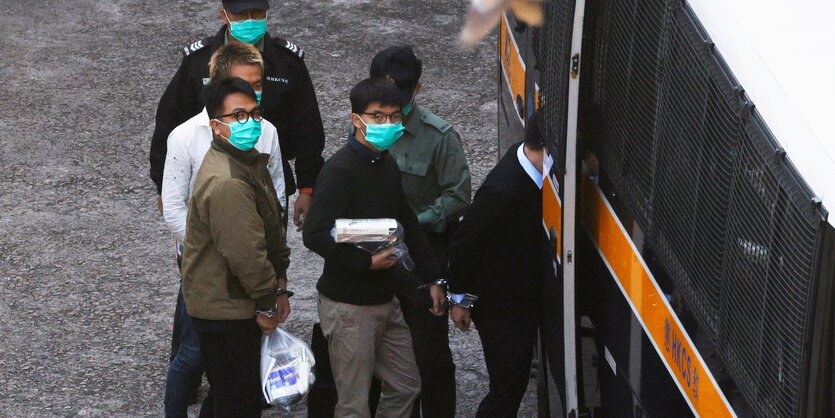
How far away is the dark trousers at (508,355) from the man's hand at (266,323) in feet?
2.67

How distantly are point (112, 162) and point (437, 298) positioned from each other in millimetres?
3756

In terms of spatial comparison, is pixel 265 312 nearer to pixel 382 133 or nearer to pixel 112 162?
pixel 382 133

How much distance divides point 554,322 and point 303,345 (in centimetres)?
94

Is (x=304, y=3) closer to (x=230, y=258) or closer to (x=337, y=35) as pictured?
(x=337, y=35)

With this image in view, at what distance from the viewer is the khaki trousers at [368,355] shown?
4.79 meters

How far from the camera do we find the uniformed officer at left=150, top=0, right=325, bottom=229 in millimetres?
5434

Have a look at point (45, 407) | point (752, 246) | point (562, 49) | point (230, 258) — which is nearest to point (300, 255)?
point (45, 407)

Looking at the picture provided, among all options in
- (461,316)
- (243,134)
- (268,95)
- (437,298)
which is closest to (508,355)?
(461,316)

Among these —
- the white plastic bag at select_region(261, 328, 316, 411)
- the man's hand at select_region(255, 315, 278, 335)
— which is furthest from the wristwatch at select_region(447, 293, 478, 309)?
the man's hand at select_region(255, 315, 278, 335)

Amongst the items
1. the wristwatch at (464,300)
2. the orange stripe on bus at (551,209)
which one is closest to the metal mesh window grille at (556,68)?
the orange stripe on bus at (551,209)

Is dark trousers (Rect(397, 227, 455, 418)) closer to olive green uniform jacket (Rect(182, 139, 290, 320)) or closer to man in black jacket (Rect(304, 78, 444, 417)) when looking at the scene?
man in black jacket (Rect(304, 78, 444, 417))

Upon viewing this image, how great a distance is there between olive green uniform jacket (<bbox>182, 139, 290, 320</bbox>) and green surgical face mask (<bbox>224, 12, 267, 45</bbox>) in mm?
1037

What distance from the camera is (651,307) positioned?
3588 millimetres

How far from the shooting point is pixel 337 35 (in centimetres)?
1017
